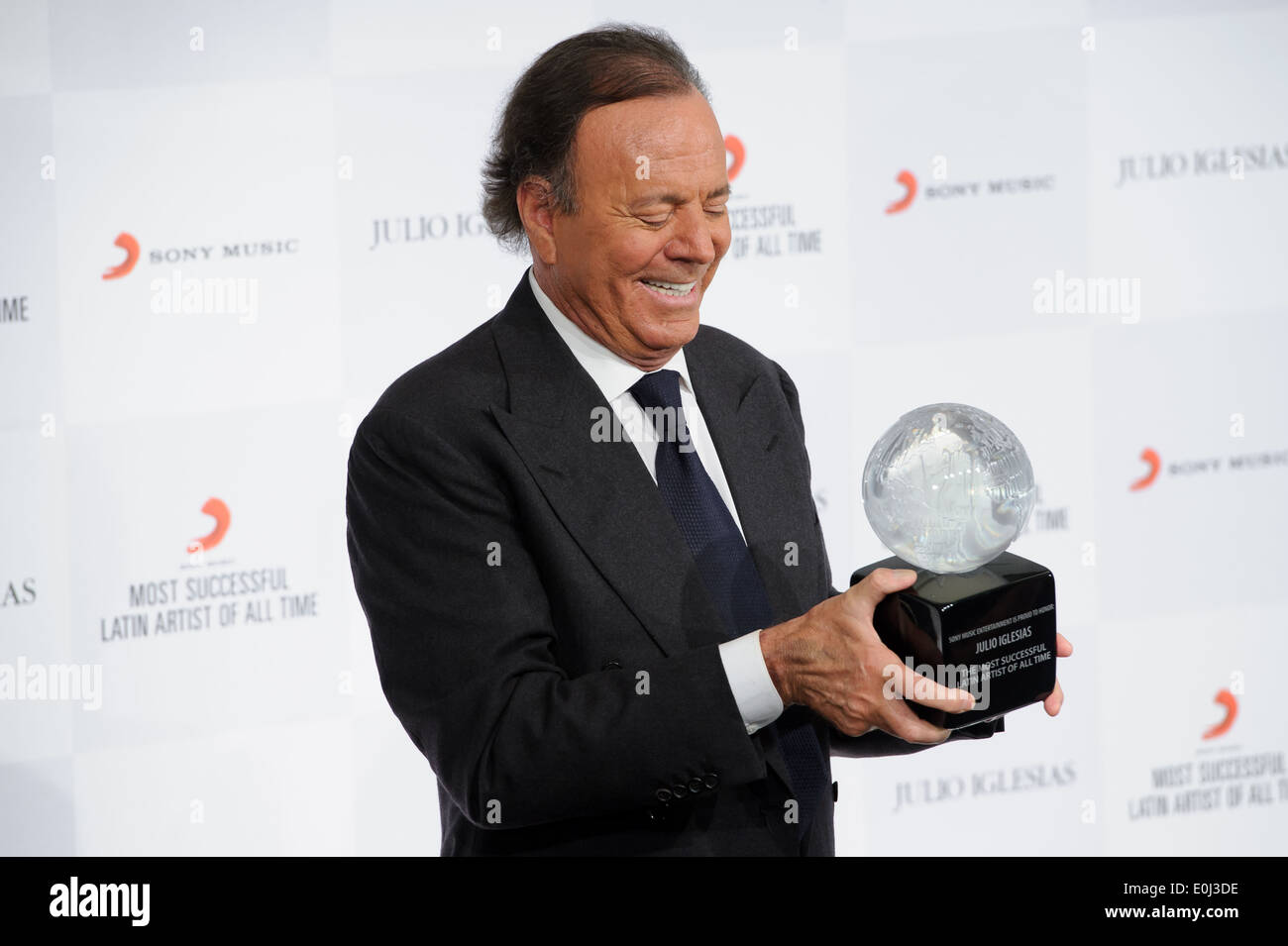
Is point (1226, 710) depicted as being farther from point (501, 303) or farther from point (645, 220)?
point (645, 220)

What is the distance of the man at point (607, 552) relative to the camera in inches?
73.3

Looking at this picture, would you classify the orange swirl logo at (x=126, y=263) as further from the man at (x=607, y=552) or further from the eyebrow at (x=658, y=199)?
the eyebrow at (x=658, y=199)

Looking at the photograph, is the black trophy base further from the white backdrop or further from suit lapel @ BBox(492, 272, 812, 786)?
the white backdrop

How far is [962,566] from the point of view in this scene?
190 cm

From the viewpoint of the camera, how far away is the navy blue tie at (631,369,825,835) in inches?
82.2

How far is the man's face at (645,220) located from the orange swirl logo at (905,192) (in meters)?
2.10

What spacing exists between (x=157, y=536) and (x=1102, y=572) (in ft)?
10.0

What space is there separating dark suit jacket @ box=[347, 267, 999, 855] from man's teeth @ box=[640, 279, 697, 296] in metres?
0.18

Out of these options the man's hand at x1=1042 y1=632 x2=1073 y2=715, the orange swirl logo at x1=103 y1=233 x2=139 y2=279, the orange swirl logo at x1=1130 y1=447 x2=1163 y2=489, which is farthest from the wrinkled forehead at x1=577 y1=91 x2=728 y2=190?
the orange swirl logo at x1=1130 y1=447 x2=1163 y2=489

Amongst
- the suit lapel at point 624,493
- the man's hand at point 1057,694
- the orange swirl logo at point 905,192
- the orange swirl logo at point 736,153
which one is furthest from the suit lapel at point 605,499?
the orange swirl logo at point 905,192

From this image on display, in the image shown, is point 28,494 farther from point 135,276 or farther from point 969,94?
point 969,94

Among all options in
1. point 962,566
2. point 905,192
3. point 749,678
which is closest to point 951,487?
point 962,566

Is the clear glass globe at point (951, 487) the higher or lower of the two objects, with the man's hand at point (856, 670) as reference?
higher

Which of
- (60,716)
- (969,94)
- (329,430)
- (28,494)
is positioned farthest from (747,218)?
(60,716)
